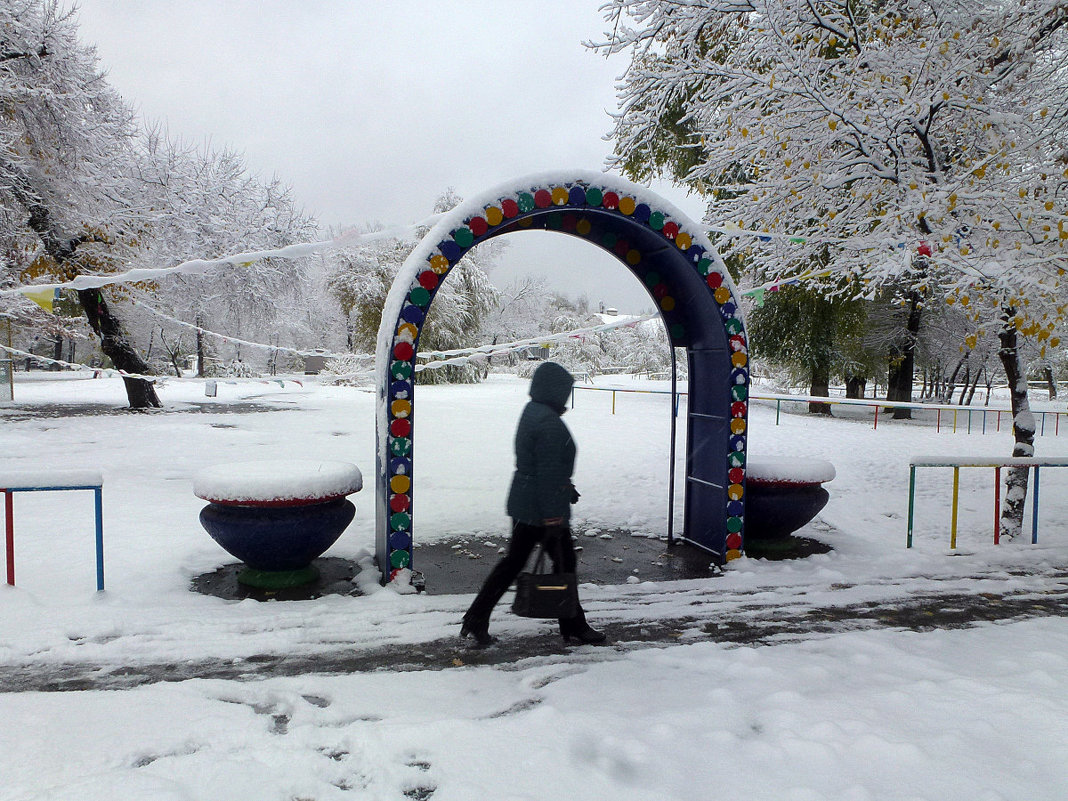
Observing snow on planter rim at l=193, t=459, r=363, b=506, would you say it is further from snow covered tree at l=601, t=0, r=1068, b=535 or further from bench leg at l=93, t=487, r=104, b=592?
snow covered tree at l=601, t=0, r=1068, b=535

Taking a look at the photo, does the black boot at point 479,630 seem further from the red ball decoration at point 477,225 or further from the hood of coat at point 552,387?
the red ball decoration at point 477,225

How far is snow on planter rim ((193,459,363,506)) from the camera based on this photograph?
5312 mm

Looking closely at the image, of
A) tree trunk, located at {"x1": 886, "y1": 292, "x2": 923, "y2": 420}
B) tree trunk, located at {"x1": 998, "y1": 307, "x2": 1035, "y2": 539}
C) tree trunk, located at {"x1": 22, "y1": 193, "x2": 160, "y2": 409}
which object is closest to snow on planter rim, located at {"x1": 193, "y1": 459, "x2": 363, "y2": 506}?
tree trunk, located at {"x1": 998, "y1": 307, "x2": 1035, "y2": 539}

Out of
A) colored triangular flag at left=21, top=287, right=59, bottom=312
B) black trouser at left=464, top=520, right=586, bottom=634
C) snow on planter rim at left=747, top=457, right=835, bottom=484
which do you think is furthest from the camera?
snow on planter rim at left=747, top=457, right=835, bottom=484

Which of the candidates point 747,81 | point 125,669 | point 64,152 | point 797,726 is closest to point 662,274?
point 747,81

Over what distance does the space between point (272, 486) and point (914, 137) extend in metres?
7.04

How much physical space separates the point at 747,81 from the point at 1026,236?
2.98 metres

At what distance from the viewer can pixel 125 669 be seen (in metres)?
4.11

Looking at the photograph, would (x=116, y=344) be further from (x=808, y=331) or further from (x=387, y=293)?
(x=808, y=331)

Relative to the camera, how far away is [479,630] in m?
4.59

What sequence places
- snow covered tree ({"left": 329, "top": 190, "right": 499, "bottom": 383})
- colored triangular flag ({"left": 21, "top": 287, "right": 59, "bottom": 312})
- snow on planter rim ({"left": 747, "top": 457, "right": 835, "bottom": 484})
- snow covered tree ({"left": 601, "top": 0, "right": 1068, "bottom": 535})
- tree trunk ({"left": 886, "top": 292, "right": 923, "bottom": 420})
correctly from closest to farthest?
colored triangular flag ({"left": 21, "top": 287, "right": 59, "bottom": 312}) < snow covered tree ({"left": 601, "top": 0, "right": 1068, "bottom": 535}) < snow on planter rim ({"left": 747, "top": 457, "right": 835, "bottom": 484}) < tree trunk ({"left": 886, "top": 292, "right": 923, "bottom": 420}) < snow covered tree ({"left": 329, "top": 190, "right": 499, "bottom": 383})

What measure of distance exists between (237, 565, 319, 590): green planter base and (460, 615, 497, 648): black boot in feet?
5.91

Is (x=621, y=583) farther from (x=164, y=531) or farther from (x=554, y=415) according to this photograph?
(x=164, y=531)

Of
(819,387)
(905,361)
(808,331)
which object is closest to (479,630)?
(808,331)
